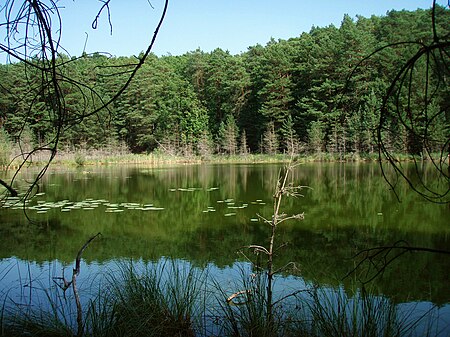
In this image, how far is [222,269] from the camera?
459cm

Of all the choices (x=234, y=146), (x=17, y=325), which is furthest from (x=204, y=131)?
(x=17, y=325)

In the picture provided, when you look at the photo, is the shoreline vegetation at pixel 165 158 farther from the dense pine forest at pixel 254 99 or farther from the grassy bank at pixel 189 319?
the grassy bank at pixel 189 319

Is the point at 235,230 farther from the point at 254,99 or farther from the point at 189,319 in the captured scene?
the point at 254,99

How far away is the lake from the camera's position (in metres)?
4.21

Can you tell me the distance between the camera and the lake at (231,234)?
13.8 feet

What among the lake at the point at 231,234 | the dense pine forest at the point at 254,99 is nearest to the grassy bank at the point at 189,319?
the lake at the point at 231,234

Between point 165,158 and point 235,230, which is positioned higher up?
point 165,158

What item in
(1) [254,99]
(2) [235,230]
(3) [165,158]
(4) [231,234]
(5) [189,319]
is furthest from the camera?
(1) [254,99]

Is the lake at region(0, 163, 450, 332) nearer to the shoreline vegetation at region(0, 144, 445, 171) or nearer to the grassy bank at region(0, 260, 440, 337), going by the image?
the grassy bank at region(0, 260, 440, 337)

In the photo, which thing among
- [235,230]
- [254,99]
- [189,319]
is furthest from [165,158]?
[189,319]

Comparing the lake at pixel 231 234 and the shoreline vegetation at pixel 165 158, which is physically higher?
the shoreline vegetation at pixel 165 158

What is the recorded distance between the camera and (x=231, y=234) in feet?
21.2

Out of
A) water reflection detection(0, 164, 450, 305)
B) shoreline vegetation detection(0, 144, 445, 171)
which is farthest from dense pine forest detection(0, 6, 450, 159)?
water reflection detection(0, 164, 450, 305)

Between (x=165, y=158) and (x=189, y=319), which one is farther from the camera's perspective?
Result: (x=165, y=158)
